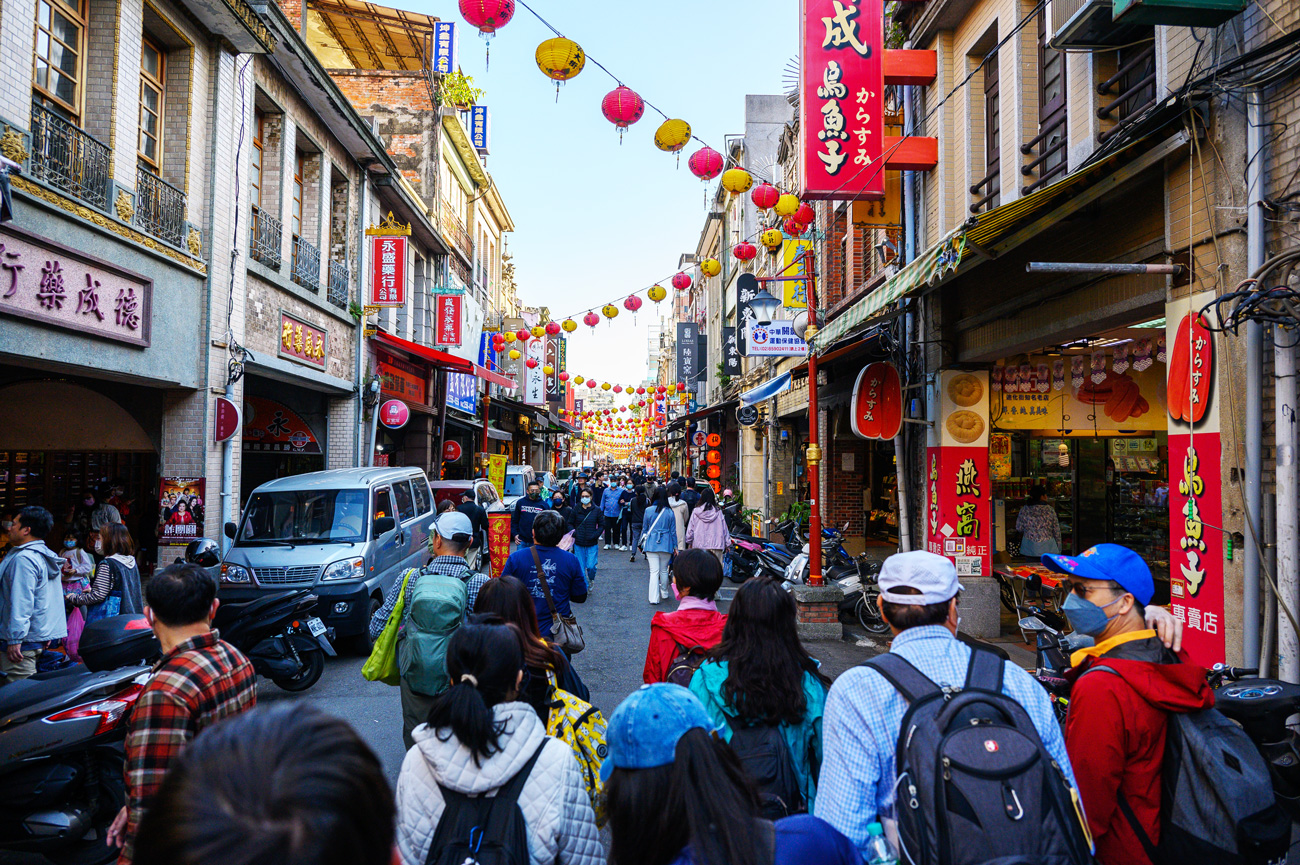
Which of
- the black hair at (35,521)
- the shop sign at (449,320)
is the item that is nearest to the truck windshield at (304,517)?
the black hair at (35,521)

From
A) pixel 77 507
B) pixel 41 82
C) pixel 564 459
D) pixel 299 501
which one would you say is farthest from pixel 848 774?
pixel 564 459

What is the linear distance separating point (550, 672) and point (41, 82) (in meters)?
9.14

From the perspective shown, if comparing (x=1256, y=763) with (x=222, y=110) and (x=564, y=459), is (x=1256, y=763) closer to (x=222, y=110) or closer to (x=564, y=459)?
(x=222, y=110)

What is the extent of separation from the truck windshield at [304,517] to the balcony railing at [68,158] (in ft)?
12.8

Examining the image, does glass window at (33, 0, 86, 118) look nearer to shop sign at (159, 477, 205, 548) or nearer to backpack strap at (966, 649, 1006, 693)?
shop sign at (159, 477, 205, 548)

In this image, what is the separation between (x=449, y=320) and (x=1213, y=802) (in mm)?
21471

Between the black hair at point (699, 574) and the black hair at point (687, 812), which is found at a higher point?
the black hair at point (699, 574)

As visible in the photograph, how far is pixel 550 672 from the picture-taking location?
3385mm

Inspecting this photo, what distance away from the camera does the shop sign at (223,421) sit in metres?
10.9

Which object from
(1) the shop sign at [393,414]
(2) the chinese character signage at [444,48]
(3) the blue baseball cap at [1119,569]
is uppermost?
(2) the chinese character signage at [444,48]

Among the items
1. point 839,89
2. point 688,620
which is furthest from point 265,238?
point 688,620

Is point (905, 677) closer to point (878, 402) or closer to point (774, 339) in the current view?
point (878, 402)

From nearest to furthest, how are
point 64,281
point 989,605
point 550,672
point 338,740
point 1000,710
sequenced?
point 338,740
point 1000,710
point 550,672
point 64,281
point 989,605

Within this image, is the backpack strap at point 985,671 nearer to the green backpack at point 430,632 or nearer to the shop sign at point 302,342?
the green backpack at point 430,632
